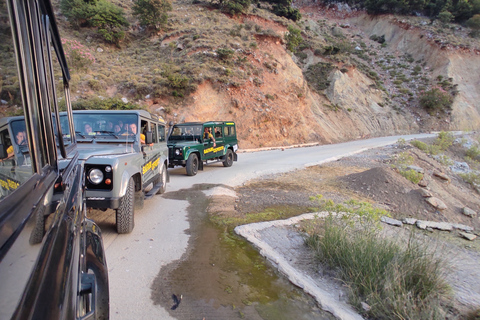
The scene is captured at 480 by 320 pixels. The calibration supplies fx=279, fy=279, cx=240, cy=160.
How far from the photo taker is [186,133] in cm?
1079

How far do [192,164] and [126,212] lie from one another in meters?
5.51

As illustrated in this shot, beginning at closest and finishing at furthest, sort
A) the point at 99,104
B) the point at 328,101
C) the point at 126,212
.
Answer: the point at 126,212 → the point at 99,104 → the point at 328,101

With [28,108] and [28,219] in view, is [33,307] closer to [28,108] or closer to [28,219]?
[28,219]

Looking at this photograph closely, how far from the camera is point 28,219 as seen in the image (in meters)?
1.02

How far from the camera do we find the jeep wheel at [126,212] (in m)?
4.12

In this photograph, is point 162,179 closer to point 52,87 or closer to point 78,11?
point 52,87

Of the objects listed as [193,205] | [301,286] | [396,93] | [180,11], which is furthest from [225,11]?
[301,286]

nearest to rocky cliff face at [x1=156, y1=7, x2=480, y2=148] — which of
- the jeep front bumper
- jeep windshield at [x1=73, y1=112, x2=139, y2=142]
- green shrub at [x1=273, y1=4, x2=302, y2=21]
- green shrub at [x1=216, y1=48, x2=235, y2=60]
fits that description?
green shrub at [x1=216, y1=48, x2=235, y2=60]

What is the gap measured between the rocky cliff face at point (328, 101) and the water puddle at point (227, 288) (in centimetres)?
1606

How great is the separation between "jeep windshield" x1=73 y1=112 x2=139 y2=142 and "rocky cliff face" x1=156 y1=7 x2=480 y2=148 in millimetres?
14026

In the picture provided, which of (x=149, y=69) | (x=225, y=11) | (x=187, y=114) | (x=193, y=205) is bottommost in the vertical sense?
(x=193, y=205)

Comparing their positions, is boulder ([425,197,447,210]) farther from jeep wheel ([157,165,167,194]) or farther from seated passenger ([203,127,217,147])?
seated passenger ([203,127,217,147])

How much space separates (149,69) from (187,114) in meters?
6.28

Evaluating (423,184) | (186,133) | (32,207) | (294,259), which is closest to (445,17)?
(423,184)
